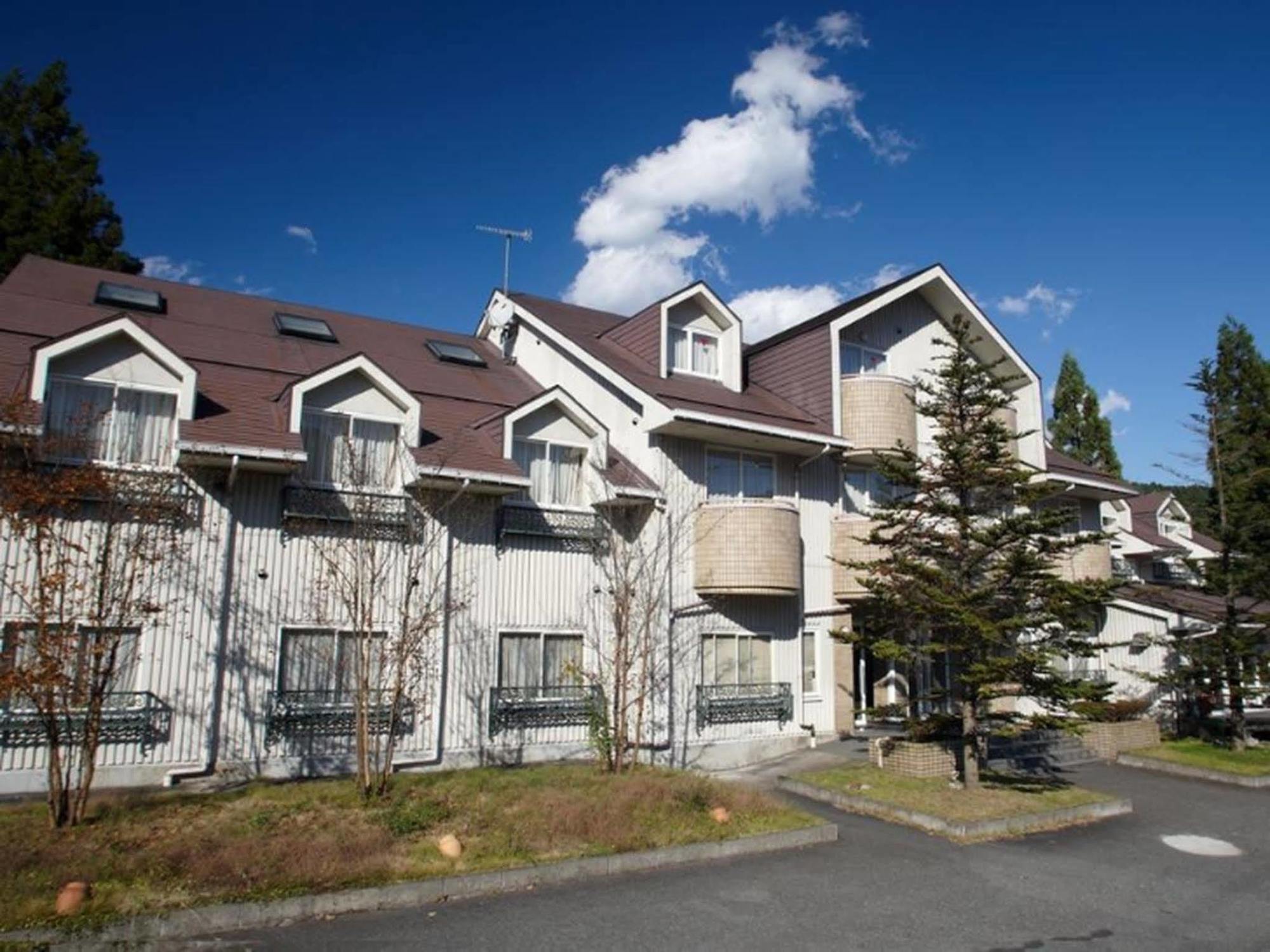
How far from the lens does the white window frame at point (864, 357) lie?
21.9 meters

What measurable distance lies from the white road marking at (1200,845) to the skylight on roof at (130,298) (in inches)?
793

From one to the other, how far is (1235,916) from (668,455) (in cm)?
1177

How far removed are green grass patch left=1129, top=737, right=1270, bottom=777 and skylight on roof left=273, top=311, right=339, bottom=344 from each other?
66.6ft

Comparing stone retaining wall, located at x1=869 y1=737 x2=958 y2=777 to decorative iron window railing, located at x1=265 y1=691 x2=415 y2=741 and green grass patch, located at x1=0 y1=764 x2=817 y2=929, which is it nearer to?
green grass patch, located at x1=0 y1=764 x2=817 y2=929

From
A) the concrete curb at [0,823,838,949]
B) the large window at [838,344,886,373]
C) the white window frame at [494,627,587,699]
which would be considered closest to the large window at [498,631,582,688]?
the white window frame at [494,627,587,699]

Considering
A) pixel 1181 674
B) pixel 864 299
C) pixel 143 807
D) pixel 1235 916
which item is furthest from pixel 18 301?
pixel 1181 674

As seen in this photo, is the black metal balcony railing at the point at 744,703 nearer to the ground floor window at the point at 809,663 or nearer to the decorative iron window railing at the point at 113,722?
the ground floor window at the point at 809,663

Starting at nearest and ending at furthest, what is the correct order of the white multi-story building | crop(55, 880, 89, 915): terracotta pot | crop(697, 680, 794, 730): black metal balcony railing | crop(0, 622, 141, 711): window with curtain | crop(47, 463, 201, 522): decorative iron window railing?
crop(55, 880, 89, 915): terracotta pot → crop(0, 622, 141, 711): window with curtain → crop(47, 463, 201, 522): decorative iron window railing → the white multi-story building → crop(697, 680, 794, 730): black metal balcony railing

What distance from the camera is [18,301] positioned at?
15.8 m

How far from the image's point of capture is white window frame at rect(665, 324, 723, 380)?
818 inches

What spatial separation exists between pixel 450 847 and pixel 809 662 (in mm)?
11521

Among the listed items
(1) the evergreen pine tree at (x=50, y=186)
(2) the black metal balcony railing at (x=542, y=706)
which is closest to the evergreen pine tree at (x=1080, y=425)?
(2) the black metal balcony railing at (x=542, y=706)

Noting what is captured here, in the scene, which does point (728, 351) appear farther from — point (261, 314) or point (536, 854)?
point (536, 854)

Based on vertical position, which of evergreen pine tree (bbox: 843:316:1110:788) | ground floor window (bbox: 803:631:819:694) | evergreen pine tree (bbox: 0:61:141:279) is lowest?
ground floor window (bbox: 803:631:819:694)
